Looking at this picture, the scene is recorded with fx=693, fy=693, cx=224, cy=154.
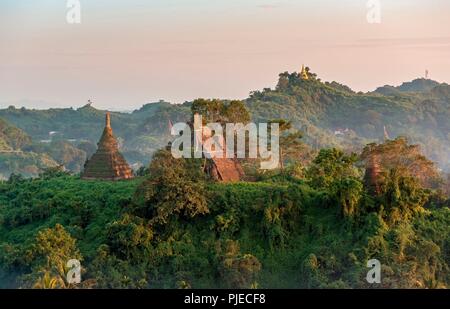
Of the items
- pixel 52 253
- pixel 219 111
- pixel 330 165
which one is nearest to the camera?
pixel 52 253

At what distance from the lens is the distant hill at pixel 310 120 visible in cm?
7494

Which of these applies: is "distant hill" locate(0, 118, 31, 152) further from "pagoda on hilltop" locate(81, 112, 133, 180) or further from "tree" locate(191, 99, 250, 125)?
"tree" locate(191, 99, 250, 125)

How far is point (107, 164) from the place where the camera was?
2517 cm

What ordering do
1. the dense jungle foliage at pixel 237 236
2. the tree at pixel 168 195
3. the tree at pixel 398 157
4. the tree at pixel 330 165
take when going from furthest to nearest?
the tree at pixel 398 157 < the tree at pixel 330 165 < the tree at pixel 168 195 < the dense jungle foliage at pixel 237 236

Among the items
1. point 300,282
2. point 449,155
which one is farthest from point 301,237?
point 449,155

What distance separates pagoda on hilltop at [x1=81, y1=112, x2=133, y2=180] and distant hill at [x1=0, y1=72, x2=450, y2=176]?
148 feet

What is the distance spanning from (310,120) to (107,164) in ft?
190

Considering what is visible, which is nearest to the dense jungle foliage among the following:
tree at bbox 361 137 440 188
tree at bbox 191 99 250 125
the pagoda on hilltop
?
tree at bbox 361 137 440 188

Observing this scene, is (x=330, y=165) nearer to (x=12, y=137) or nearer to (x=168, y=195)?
(x=168, y=195)

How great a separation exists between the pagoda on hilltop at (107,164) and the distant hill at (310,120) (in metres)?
45.1

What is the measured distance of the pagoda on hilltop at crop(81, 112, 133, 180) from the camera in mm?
25094

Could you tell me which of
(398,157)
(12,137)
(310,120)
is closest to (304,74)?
(310,120)

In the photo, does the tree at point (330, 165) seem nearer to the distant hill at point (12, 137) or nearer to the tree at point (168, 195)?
the tree at point (168, 195)

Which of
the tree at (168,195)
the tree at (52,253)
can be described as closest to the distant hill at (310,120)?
the tree at (168,195)
